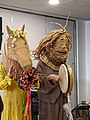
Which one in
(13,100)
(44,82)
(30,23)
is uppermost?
(30,23)

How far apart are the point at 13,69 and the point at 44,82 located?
0.84ft

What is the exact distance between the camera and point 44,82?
2.01m

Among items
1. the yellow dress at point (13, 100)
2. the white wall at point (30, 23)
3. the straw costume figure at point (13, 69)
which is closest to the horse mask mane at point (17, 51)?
the straw costume figure at point (13, 69)

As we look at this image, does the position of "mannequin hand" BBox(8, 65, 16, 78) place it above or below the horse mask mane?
below

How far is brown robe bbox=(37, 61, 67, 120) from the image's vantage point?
2035 millimetres

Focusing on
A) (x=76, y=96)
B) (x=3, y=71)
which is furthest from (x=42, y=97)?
(x=76, y=96)

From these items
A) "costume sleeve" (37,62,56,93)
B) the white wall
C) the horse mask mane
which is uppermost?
the white wall

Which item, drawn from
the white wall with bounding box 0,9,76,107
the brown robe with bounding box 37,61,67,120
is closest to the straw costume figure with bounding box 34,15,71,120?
the brown robe with bounding box 37,61,67,120

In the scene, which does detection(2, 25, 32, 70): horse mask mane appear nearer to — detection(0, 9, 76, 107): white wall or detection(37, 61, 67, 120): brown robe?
detection(37, 61, 67, 120): brown robe

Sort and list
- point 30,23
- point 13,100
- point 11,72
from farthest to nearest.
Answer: point 30,23 → point 13,100 → point 11,72

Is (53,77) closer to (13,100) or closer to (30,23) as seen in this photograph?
(13,100)

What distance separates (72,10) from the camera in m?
4.39

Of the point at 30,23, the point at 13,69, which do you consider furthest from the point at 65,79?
the point at 30,23

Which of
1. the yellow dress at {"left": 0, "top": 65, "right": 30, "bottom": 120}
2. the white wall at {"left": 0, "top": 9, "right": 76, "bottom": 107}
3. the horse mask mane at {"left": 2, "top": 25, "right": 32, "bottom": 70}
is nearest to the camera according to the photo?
the horse mask mane at {"left": 2, "top": 25, "right": 32, "bottom": 70}
